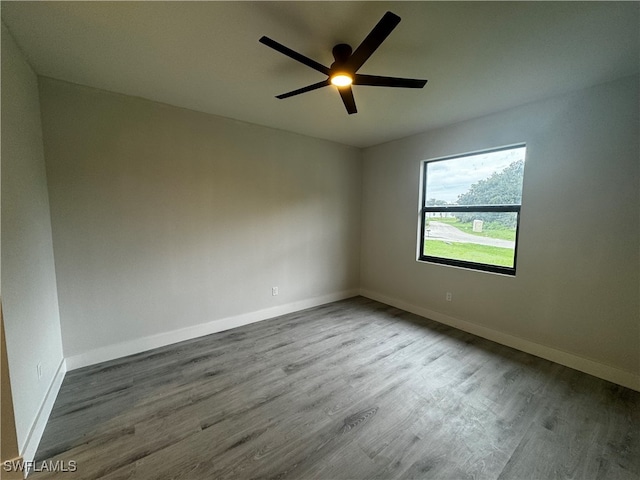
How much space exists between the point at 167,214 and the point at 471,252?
357 centimetres

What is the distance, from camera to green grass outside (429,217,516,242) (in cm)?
275

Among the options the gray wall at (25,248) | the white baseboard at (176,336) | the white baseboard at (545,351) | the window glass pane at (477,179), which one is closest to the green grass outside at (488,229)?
the window glass pane at (477,179)

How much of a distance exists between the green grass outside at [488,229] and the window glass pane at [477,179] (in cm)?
24

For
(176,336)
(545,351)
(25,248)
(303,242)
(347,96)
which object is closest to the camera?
(25,248)

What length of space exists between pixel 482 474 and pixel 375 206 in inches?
131

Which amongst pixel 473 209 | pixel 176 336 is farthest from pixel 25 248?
pixel 473 209

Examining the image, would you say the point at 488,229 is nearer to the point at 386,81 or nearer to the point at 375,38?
the point at 386,81

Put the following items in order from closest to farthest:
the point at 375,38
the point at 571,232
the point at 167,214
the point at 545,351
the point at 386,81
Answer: the point at 375,38 → the point at 386,81 → the point at 571,232 → the point at 545,351 → the point at 167,214

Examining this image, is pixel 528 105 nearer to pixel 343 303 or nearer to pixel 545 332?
pixel 545 332

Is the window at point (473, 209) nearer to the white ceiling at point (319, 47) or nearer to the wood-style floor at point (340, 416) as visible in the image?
the white ceiling at point (319, 47)

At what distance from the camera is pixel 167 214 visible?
263 cm

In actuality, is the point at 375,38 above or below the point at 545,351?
above

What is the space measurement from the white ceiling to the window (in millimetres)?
687

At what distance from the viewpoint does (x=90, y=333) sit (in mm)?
2324
